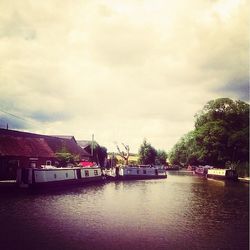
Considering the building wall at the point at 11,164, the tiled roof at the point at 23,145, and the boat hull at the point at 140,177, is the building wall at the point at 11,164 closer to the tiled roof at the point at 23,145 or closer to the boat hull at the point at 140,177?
the tiled roof at the point at 23,145

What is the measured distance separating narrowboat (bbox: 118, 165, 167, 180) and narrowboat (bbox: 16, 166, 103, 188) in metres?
12.7

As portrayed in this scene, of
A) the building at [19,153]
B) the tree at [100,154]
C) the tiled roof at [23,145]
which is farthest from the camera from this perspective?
the tree at [100,154]

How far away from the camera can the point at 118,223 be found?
18234 millimetres

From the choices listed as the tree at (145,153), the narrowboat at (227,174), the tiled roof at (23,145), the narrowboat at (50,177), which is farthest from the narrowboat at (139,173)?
the tree at (145,153)

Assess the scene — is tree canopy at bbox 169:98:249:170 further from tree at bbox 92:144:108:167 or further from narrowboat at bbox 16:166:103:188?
narrowboat at bbox 16:166:103:188

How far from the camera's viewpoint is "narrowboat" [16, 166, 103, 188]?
31.3 m

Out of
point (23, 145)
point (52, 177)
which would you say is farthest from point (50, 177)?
point (23, 145)

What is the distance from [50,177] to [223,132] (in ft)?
112

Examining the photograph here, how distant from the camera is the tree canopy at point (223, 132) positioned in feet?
174

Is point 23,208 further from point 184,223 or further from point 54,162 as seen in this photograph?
point 54,162

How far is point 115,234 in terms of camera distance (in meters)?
→ 15.8

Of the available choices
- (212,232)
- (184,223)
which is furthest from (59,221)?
(212,232)

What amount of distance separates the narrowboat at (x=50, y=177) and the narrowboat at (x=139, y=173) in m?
12.7

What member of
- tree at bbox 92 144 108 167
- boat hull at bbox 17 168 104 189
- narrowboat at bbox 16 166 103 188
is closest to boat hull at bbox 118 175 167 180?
boat hull at bbox 17 168 104 189
